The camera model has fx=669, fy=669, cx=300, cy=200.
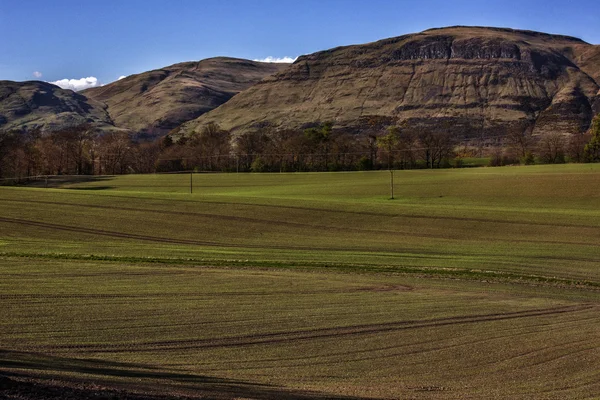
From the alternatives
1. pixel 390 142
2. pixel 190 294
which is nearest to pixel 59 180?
pixel 390 142

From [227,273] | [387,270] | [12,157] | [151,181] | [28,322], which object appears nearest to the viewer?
[28,322]

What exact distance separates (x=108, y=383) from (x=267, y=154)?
12787cm

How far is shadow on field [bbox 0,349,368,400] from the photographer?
36.4 ft

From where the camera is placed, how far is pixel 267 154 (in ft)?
459

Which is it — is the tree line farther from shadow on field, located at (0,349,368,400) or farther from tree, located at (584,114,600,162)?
shadow on field, located at (0,349,368,400)

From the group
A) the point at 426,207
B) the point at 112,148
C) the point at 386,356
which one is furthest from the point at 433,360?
the point at 112,148

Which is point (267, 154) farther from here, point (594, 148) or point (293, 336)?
point (293, 336)

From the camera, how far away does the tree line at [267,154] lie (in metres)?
131

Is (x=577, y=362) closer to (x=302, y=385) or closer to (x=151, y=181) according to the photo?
(x=302, y=385)

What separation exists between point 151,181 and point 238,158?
3737cm

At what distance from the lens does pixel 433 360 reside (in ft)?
53.4

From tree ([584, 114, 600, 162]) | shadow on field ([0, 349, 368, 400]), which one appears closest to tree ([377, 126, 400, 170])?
tree ([584, 114, 600, 162])

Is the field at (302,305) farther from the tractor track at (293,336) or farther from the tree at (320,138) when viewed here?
the tree at (320,138)

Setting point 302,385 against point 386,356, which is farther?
point 386,356
